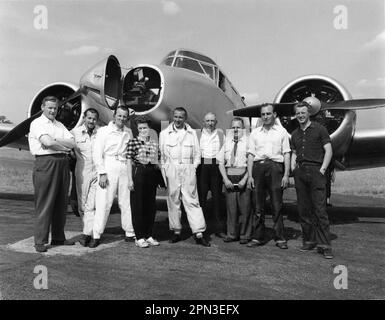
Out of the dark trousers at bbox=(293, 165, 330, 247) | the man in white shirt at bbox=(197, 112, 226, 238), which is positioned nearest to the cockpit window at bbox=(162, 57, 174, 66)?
the man in white shirt at bbox=(197, 112, 226, 238)

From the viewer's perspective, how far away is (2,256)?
16.5 feet

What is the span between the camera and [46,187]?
5.41 metres

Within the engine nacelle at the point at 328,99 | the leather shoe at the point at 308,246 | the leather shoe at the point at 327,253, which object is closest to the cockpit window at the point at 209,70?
the engine nacelle at the point at 328,99

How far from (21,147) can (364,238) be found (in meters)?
11.5

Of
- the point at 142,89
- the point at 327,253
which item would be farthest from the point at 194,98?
the point at 327,253

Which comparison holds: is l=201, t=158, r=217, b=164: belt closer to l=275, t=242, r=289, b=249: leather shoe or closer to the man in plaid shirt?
the man in plaid shirt

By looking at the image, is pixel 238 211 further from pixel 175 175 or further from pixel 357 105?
pixel 357 105

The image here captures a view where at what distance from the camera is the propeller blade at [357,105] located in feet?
25.2

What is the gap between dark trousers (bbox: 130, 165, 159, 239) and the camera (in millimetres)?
5770

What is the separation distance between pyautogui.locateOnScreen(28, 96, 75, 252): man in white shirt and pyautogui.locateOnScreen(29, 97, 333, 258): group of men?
0.01 m

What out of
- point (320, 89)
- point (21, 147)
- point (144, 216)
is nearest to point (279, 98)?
point (320, 89)

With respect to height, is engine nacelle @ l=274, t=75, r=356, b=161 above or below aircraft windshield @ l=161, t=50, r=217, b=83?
below

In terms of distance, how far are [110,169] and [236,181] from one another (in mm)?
1970

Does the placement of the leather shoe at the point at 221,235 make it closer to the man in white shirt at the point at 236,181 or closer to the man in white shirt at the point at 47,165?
the man in white shirt at the point at 236,181
